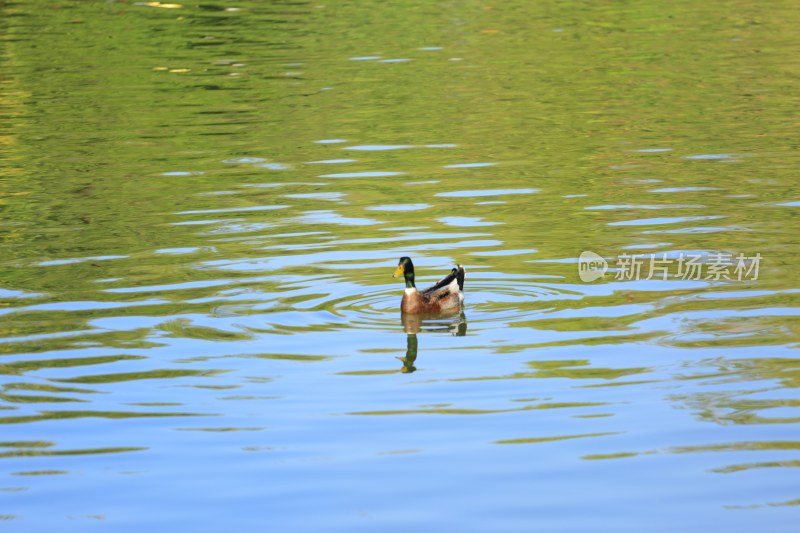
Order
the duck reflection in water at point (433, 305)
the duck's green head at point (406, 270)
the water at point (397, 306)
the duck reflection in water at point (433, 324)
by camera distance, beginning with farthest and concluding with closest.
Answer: the duck's green head at point (406, 270) < the duck reflection in water at point (433, 305) < the duck reflection in water at point (433, 324) < the water at point (397, 306)

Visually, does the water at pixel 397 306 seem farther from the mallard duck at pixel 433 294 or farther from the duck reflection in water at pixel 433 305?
the mallard duck at pixel 433 294

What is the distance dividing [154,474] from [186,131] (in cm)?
1939

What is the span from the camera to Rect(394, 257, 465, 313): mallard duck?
15.1 m

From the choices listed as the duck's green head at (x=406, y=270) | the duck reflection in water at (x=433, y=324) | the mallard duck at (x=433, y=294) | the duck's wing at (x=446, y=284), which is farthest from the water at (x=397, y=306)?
the duck's green head at (x=406, y=270)

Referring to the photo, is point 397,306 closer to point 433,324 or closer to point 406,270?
point 406,270

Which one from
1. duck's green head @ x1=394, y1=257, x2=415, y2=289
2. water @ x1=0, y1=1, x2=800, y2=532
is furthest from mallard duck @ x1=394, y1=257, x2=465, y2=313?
water @ x1=0, y1=1, x2=800, y2=532

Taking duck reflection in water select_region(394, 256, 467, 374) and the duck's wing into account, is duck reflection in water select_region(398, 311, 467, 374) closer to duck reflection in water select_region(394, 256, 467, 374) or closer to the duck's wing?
duck reflection in water select_region(394, 256, 467, 374)

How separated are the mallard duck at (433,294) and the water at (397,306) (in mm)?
173

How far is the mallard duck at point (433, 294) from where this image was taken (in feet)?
49.6

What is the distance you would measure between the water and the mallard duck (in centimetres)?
17

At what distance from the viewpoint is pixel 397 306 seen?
52.6 ft

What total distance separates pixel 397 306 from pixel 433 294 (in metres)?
1.00

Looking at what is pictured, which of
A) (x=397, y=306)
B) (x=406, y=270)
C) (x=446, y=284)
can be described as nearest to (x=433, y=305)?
(x=446, y=284)

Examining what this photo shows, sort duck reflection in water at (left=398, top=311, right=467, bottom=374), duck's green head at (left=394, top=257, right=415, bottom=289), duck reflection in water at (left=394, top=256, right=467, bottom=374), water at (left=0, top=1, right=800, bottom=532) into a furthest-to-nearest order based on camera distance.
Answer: duck's green head at (left=394, top=257, right=415, bottom=289), duck reflection in water at (left=394, top=256, right=467, bottom=374), duck reflection in water at (left=398, top=311, right=467, bottom=374), water at (left=0, top=1, right=800, bottom=532)
